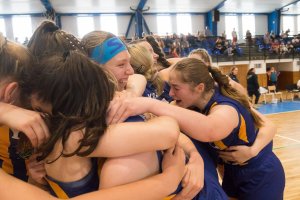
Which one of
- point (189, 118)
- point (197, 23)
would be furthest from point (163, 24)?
point (189, 118)

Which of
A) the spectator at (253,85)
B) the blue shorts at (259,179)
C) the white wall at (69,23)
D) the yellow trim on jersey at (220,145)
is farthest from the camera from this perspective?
the white wall at (69,23)

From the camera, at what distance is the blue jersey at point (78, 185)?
3.25ft

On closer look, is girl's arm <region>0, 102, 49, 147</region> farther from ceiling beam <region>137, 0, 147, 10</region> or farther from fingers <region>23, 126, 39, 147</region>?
ceiling beam <region>137, 0, 147, 10</region>

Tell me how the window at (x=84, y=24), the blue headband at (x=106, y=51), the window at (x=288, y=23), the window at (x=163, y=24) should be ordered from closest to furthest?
the blue headband at (x=106, y=51) → the window at (x=84, y=24) → the window at (x=163, y=24) → the window at (x=288, y=23)

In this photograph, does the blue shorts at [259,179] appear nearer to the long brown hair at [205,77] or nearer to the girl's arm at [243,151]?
the girl's arm at [243,151]

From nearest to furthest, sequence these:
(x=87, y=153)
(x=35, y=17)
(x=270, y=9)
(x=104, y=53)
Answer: (x=87, y=153)
(x=104, y=53)
(x=35, y=17)
(x=270, y=9)

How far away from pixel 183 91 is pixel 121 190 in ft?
2.95

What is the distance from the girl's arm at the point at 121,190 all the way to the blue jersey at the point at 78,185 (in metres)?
0.06

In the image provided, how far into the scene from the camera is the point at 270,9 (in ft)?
67.4

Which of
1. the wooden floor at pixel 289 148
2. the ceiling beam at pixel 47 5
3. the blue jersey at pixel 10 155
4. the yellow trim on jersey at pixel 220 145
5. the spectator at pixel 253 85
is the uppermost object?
the ceiling beam at pixel 47 5

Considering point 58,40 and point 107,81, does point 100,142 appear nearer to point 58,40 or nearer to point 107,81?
point 107,81

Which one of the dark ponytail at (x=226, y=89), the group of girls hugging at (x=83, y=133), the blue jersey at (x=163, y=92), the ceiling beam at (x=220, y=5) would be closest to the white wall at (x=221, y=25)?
the ceiling beam at (x=220, y=5)

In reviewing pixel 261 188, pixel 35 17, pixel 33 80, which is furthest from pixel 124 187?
pixel 35 17

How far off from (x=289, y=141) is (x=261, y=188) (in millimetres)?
5019
